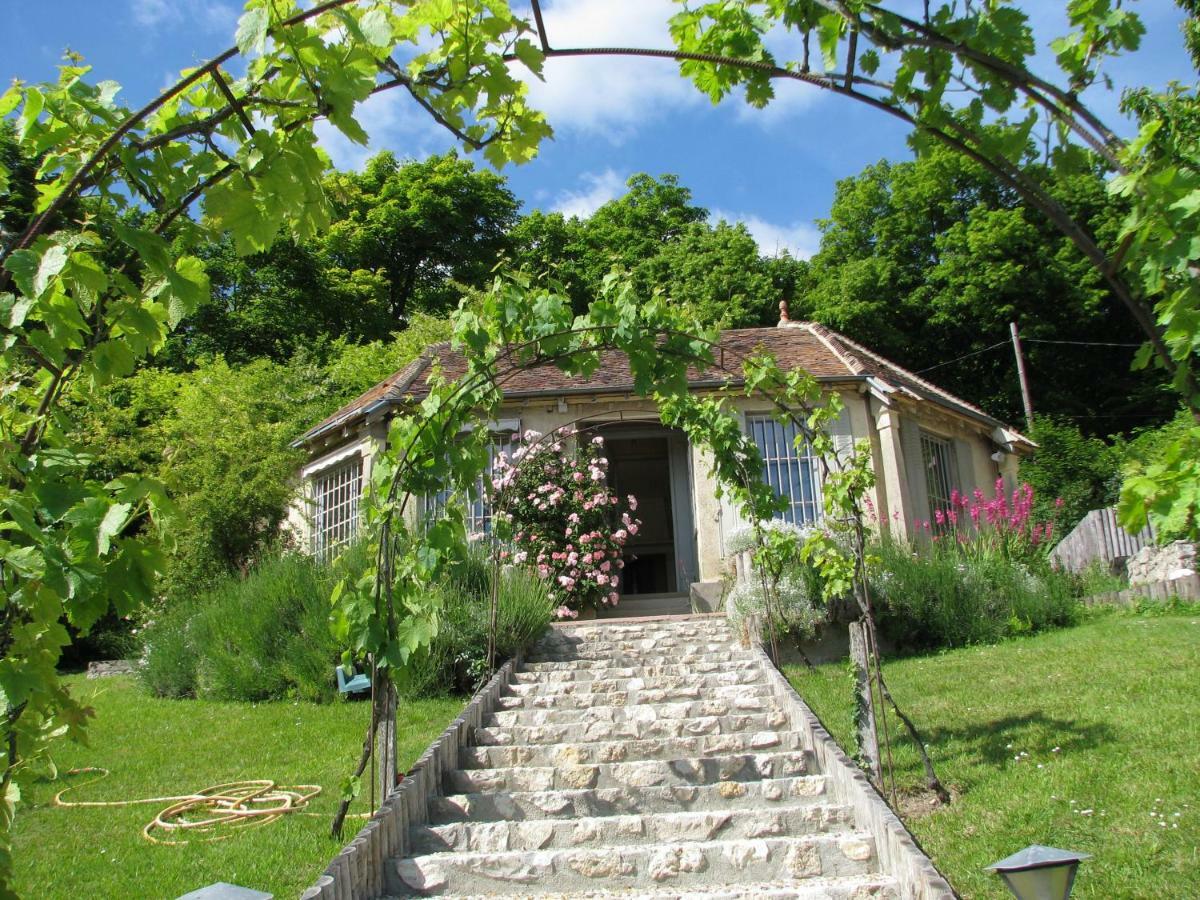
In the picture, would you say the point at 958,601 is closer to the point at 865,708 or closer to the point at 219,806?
the point at 865,708

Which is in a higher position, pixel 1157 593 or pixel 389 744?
pixel 1157 593

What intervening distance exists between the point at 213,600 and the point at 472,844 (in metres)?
7.10

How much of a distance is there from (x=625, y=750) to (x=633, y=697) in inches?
51.4

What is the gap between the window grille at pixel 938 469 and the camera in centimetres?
1440

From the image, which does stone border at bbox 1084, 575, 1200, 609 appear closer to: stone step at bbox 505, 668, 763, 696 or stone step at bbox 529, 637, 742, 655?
stone step at bbox 529, 637, 742, 655

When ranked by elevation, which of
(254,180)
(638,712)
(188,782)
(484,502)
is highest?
(484,502)

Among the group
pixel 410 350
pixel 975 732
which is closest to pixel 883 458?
pixel 975 732

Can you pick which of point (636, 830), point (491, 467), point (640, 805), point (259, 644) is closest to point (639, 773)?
point (640, 805)

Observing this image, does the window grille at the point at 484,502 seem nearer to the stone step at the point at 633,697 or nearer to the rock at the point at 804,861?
the stone step at the point at 633,697

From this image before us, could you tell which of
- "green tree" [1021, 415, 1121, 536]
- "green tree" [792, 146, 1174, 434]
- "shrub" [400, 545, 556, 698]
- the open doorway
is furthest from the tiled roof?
"green tree" [792, 146, 1174, 434]

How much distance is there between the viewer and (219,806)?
22.3ft

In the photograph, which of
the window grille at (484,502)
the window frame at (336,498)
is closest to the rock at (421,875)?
the window grille at (484,502)

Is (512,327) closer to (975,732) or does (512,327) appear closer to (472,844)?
(472,844)

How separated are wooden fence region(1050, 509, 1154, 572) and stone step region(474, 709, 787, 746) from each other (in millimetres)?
7586
